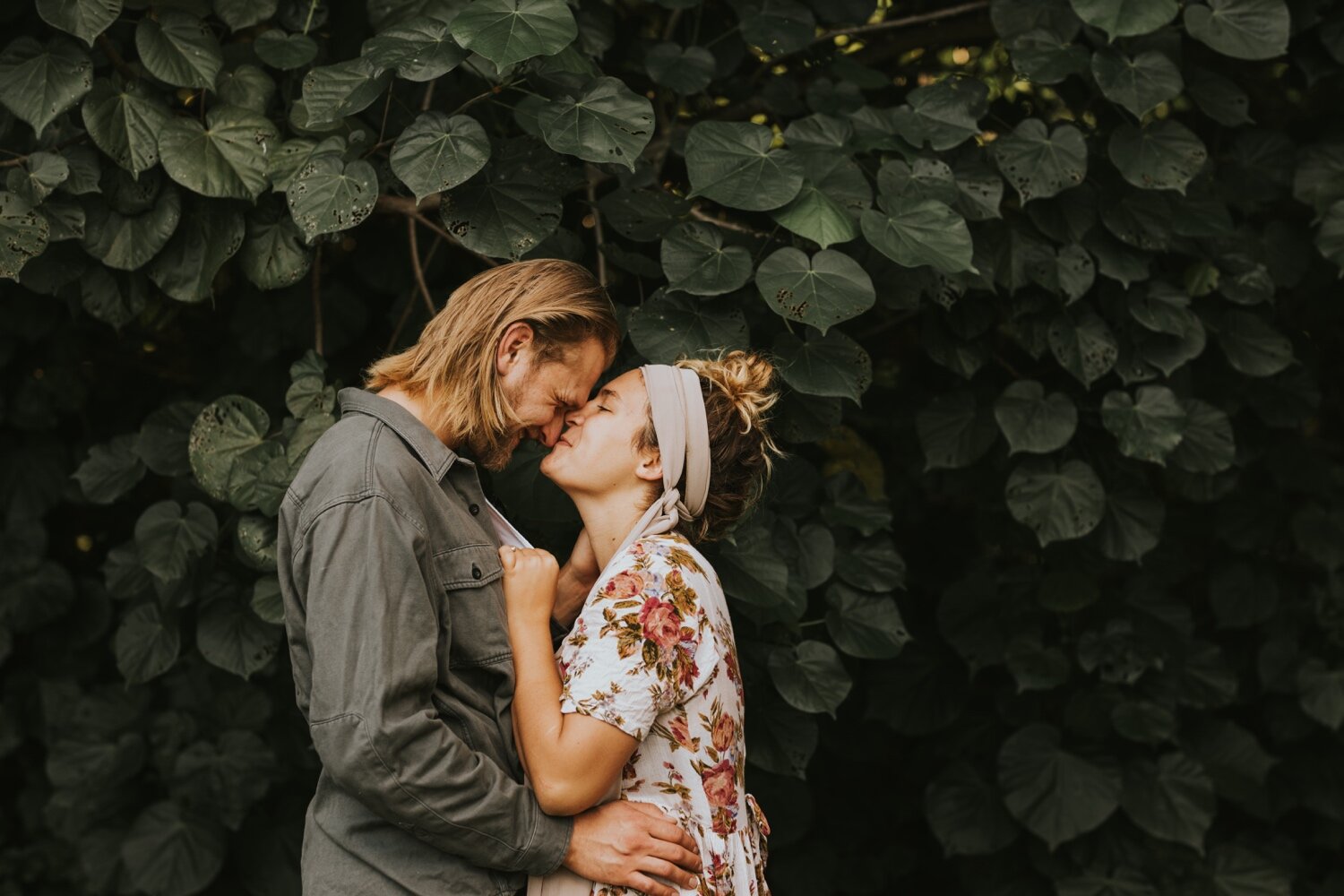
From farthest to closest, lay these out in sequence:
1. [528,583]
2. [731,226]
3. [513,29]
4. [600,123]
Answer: [731,226] < [600,123] < [513,29] < [528,583]

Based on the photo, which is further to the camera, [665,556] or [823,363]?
[823,363]

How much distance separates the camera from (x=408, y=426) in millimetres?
1689

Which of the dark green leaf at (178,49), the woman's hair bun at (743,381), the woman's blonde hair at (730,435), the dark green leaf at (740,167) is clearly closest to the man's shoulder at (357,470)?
the woman's blonde hair at (730,435)

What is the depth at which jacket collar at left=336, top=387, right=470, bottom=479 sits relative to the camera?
5.51 feet

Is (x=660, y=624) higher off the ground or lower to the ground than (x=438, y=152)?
lower

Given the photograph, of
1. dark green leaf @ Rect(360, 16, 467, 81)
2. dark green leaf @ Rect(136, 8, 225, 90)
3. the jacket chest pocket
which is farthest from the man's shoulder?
dark green leaf @ Rect(136, 8, 225, 90)

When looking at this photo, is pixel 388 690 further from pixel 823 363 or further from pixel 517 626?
pixel 823 363

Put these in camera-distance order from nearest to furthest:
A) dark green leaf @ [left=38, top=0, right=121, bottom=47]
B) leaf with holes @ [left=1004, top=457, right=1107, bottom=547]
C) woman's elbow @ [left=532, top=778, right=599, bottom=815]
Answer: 1. woman's elbow @ [left=532, top=778, right=599, bottom=815]
2. dark green leaf @ [left=38, top=0, right=121, bottom=47]
3. leaf with holes @ [left=1004, top=457, right=1107, bottom=547]

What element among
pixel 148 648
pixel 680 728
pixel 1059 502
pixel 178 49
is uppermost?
pixel 178 49

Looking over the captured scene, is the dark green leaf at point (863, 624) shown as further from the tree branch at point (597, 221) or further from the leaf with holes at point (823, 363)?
the tree branch at point (597, 221)

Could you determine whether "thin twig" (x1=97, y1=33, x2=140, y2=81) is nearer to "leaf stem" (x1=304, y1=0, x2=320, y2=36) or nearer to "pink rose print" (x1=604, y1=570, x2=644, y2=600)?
"leaf stem" (x1=304, y1=0, x2=320, y2=36)

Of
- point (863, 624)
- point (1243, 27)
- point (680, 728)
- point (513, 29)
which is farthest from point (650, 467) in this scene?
point (1243, 27)

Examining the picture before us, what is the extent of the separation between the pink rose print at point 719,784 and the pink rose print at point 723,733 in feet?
0.08

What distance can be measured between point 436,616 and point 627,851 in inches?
16.0
